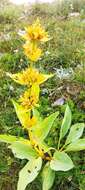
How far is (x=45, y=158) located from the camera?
5039mm

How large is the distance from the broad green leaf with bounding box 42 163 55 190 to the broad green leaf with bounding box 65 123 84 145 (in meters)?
0.39

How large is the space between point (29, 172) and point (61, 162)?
1.10 feet

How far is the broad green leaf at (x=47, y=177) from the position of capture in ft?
15.6

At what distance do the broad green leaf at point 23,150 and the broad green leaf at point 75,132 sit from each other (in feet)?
1.40

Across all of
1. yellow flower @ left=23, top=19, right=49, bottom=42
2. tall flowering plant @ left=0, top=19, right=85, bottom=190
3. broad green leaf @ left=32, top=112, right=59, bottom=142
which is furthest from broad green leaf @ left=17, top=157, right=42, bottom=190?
yellow flower @ left=23, top=19, right=49, bottom=42

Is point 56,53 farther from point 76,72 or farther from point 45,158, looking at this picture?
point 45,158

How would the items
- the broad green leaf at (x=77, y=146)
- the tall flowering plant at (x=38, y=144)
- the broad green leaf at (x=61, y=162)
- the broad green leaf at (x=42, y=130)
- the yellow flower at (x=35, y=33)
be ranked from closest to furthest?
the yellow flower at (x=35, y=33) < the tall flowering plant at (x=38, y=144) < the broad green leaf at (x=61, y=162) < the broad green leaf at (x=42, y=130) < the broad green leaf at (x=77, y=146)

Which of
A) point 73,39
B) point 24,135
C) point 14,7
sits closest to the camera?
point 24,135

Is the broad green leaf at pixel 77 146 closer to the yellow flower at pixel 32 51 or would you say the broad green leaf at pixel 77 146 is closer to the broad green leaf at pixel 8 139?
the broad green leaf at pixel 8 139

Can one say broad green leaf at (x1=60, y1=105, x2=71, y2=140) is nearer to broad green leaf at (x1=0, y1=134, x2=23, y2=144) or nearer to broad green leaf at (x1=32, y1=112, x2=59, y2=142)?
broad green leaf at (x1=32, y1=112, x2=59, y2=142)

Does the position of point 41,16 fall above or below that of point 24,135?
above

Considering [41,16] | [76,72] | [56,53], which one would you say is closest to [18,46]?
[56,53]

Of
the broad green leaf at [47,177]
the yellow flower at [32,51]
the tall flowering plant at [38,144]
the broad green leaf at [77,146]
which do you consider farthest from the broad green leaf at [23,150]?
the yellow flower at [32,51]

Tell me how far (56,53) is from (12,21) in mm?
2037
